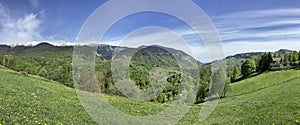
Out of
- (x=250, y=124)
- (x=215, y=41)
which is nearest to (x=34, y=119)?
(x=215, y=41)

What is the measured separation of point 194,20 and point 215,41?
3.35 ft

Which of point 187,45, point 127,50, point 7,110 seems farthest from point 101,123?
point 187,45

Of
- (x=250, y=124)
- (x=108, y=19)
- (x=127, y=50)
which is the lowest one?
(x=250, y=124)

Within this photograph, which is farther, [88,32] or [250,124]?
[250,124]

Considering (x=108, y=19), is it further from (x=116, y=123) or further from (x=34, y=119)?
(x=116, y=123)

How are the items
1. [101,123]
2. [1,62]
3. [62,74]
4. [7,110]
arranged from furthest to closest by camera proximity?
[1,62]
[62,74]
[101,123]
[7,110]

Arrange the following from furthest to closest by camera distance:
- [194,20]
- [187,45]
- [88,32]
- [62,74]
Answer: [62,74], [187,45], [194,20], [88,32]

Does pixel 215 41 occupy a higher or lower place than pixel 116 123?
higher

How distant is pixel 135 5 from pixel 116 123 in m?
9.68

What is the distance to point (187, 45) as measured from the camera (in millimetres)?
11289

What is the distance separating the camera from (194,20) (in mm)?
10391

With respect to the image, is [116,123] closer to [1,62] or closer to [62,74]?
[62,74]

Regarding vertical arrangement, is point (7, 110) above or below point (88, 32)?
below

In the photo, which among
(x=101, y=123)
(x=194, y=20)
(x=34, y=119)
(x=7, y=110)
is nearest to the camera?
(x=194, y=20)
